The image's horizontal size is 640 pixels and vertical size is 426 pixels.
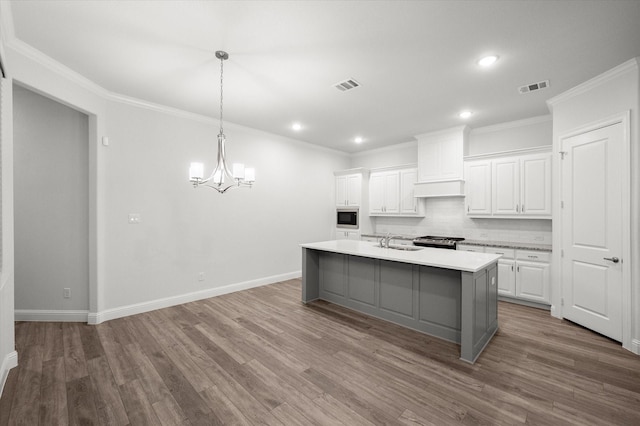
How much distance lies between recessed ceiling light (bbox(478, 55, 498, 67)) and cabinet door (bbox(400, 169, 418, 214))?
2992mm

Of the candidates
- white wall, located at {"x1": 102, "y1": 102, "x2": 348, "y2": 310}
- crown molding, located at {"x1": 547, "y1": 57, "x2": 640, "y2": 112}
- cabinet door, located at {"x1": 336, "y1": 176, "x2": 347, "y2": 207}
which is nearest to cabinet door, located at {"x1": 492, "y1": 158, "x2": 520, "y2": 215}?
crown molding, located at {"x1": 547, "y1": 57, "x2": 640, "y2": 112}

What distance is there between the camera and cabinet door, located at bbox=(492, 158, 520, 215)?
443cm

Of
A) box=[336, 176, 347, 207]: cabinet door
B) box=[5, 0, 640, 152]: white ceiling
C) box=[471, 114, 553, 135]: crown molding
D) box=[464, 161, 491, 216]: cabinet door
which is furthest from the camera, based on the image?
box=[336, 176, 347, 207]: cabinet door

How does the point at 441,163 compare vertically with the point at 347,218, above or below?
above

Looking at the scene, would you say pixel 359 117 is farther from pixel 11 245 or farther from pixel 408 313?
pixel 11 245

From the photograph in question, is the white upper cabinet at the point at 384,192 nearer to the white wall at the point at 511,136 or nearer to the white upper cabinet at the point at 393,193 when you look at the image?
the white upper cabinet at the point at 393,193

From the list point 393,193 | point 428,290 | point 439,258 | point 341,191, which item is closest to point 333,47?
point 439,258

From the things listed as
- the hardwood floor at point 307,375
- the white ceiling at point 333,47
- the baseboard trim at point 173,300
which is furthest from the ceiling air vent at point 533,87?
the baseboard trim at point 173,300

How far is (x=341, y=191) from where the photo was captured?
6781 millimetres

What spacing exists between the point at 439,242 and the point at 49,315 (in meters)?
5.79

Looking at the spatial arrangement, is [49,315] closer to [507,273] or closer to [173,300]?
[173,300]

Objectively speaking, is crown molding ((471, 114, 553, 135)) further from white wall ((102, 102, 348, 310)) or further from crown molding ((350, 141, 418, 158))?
white wall ((102, 102, 348, 310))

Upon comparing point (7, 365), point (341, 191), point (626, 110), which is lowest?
point (7, 365)

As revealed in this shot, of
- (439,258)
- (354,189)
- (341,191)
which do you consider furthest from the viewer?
(341,191)
